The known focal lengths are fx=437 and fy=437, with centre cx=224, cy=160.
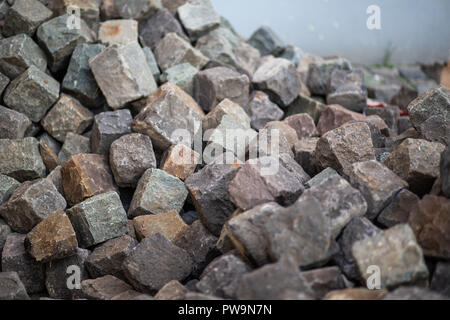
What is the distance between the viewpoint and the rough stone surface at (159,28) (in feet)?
13.2

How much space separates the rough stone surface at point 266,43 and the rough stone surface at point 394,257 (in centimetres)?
349

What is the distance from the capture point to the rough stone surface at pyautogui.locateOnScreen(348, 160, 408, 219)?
2.23m

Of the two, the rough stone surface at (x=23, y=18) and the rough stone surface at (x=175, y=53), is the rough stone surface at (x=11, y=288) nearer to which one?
the rough stone surface at (x=23, y=18)

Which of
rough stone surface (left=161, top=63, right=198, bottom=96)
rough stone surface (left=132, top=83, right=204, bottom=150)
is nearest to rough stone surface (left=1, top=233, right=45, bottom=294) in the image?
rough stone surface (left=132, top=83, right=204, bottom=150)

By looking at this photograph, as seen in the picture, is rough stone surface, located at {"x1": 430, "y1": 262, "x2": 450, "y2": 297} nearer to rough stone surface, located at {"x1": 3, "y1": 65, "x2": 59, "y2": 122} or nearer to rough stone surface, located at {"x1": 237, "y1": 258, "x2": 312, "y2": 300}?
rough stone surface, located at {"x1": 237, "y1": 258, "x2": 312, "y2": 300}

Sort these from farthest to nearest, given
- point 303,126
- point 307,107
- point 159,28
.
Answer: point 159,28 < point 307,107 < point 303,126

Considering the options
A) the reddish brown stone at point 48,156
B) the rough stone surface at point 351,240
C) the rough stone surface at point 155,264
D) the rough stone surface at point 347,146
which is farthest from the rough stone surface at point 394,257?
the reddish brown stone at point 48,156

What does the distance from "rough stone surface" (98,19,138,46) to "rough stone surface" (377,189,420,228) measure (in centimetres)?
245

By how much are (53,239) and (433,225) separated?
6.33 ft

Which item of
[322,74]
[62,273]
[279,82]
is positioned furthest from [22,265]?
[322,74]

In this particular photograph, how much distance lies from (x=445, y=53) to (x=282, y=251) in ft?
20.2

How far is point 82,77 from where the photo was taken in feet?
11.1

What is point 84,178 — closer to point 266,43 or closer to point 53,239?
point 53,239

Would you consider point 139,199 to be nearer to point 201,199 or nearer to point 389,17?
point 201,199
